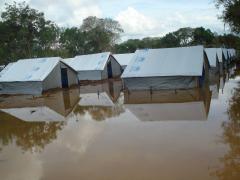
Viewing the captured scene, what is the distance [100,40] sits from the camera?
47.5m

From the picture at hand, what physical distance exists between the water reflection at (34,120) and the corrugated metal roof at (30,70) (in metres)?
2.61

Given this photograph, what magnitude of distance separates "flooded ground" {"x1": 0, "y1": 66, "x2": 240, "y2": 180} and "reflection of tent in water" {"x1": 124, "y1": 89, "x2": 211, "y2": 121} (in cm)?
3

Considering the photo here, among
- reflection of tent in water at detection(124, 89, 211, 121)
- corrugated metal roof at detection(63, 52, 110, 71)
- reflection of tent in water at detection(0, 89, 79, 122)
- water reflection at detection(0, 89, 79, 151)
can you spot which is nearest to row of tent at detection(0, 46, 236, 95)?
reflection of tent in water at detection(124, 89, 211, 121)

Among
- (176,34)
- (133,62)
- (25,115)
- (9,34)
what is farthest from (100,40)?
(25,115)

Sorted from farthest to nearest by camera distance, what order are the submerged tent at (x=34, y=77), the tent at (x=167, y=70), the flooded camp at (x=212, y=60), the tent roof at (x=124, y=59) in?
the tent roof at (x=124, y=59) → the flooded camp at (x=212, y=60) → the submerged tent at (x=34, y=77) → the tent at (x=167, y=70)

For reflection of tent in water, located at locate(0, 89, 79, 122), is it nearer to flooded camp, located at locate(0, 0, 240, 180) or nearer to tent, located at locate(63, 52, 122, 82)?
flooded camp, located at locate(0, 0, 240, 180)

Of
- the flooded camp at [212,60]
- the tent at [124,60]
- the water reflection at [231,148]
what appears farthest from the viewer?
the tent at [124,60]

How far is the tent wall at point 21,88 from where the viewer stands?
64.3 ft

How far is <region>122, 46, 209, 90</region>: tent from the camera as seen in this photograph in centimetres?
1691

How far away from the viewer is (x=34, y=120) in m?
11.6

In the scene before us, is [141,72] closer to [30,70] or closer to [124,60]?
[30,70]

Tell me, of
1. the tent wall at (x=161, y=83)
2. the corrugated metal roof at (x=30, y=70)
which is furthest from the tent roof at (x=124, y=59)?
the tent wall at (x=161, y=83)

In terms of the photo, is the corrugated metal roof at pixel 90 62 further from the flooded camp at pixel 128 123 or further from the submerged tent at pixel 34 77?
the submerged tent at pixel 34 77

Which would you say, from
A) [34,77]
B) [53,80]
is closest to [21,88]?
[34,77]
